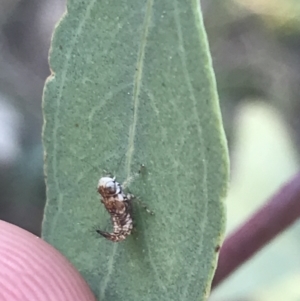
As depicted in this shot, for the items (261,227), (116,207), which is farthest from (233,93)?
(116,207)

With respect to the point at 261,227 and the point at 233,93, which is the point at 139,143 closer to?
the point at 261,227

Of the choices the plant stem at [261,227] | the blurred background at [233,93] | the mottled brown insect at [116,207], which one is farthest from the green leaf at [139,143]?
the blurred background at [233,93]

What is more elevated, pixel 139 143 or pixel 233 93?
pixel 233 93

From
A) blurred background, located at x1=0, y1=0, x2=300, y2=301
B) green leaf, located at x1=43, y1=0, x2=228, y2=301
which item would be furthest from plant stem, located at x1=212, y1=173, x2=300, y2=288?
blurred background, located at x1=0, y1=0, x2=300, y2=301

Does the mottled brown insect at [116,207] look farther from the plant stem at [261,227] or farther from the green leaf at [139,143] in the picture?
the plant stem at [261,227]

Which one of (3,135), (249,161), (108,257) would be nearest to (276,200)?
(108,257)

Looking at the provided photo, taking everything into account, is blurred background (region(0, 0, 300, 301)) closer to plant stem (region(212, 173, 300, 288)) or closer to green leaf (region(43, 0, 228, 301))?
plant stem (region(212, 173, 300, 288))

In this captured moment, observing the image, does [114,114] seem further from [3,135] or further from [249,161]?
[3,135]
